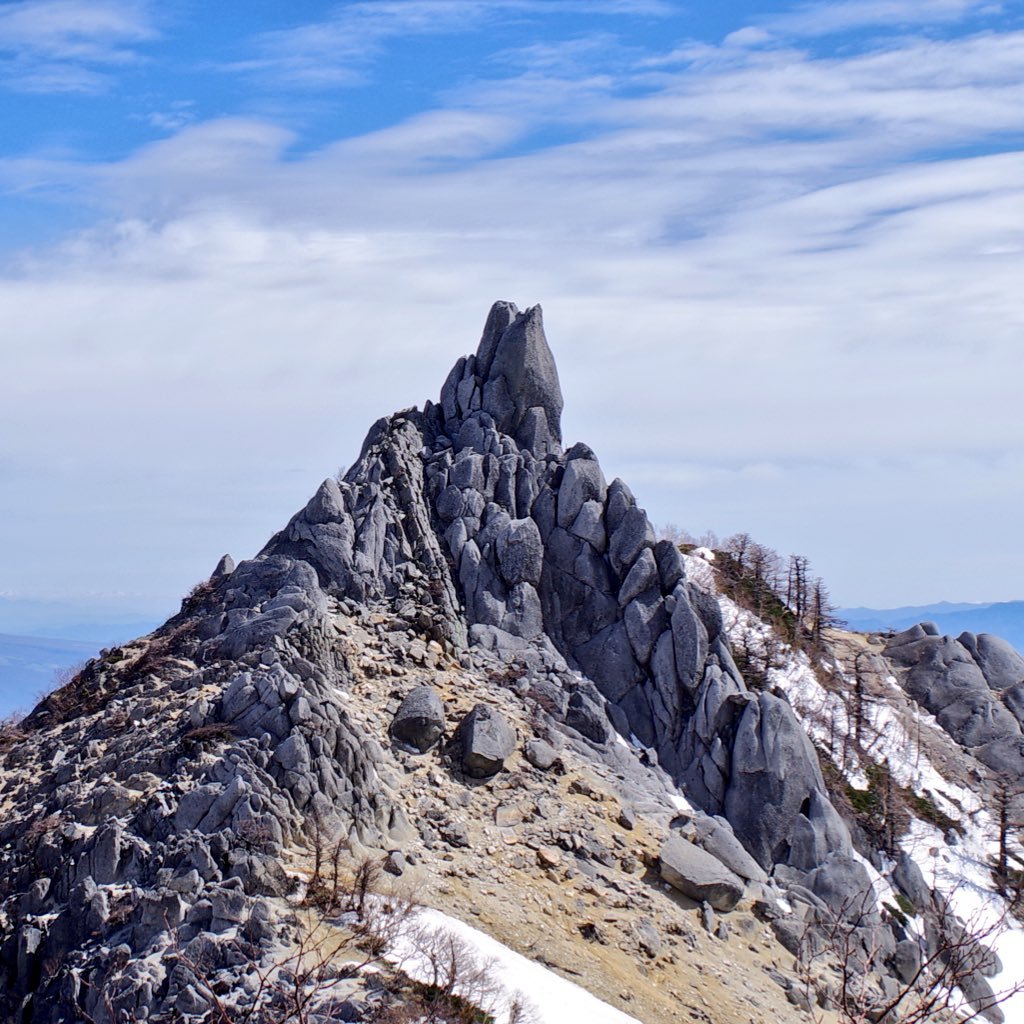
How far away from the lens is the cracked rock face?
→ 32875 mm

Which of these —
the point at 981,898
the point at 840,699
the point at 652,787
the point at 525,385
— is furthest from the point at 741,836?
the point at 525,385

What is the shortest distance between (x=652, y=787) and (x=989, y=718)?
31503mm

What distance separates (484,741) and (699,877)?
9017 mm

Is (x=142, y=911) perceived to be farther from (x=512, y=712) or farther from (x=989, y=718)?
(x=989, y=718)

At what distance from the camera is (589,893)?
39.2 meters

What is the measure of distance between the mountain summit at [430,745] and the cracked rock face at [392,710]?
0.39ft

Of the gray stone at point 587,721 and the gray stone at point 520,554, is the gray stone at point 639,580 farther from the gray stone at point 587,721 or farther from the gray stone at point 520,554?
the gray stone at point 587,721

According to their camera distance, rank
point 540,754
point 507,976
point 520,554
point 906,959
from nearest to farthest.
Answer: point 507,976 < point 540,754 < point 906,959 < point 520,554

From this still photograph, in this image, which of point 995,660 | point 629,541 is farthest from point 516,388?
point 995,660

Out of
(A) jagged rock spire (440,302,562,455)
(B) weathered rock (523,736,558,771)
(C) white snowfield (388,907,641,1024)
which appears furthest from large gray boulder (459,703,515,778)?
(A) jagged rock spire (440,302,562,455)

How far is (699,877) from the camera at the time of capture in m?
42.1

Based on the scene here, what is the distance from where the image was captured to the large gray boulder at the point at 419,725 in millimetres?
43812

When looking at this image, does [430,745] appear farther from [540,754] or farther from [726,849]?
[726,849]

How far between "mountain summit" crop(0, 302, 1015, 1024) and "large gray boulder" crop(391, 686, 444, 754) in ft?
0.29
